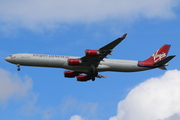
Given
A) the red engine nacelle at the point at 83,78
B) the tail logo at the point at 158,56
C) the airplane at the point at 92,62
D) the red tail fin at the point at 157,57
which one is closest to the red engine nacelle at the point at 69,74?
the airplane at the point at 92,62

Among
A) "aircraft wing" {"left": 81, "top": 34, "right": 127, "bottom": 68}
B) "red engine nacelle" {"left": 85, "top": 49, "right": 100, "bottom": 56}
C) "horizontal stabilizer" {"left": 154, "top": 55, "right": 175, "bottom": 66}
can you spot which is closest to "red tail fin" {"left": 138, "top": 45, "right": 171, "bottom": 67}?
"horizontal stabilizer" {"left": 154, "top": 55, "right": 175, "bottom": 66}

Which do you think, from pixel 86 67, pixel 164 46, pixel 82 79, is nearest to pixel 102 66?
pixel 86 67

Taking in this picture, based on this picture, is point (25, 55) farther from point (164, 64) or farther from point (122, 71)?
point (164, 64)

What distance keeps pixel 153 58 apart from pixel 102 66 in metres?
12.6

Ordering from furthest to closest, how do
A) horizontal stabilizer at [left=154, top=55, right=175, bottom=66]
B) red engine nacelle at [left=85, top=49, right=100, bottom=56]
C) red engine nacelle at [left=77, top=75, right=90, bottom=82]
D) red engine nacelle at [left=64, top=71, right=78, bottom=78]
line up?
red engine nacelle at [left=77, top=75, right=90, bottom=82] < red engine nacelle at [left=64, top=71, right=78, bottom=78] < horizontal stabilizer at [left=154, top=55, right=175, bottom=66] < red engine nacelle at [left=85, top=49, right=100, bottom=56]

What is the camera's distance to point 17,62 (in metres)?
87.2

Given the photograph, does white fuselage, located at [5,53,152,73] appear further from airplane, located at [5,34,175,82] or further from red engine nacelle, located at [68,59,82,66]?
red engine nacelle, located at [68,59,82,66]

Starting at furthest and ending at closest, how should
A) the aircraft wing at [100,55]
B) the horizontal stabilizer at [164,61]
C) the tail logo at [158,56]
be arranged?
the tail logo at [158,56]
the horizontal stabilizer at [164,61]
the aircraft wing at [100,55]

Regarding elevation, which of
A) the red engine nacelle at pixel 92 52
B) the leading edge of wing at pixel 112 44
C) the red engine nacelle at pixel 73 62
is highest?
the leading edge of wing at pixel 112 44

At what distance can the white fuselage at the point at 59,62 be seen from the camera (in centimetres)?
8606

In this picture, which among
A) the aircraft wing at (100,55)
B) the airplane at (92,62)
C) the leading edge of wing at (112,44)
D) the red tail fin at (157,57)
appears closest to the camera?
the leading edge of wing at (112,44)

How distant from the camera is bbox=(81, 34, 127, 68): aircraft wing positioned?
8150 centimetres

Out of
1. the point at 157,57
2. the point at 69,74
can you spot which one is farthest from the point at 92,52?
the point at 157,57

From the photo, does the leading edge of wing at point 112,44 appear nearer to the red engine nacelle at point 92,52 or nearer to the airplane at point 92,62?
the airplane at point 92,62
